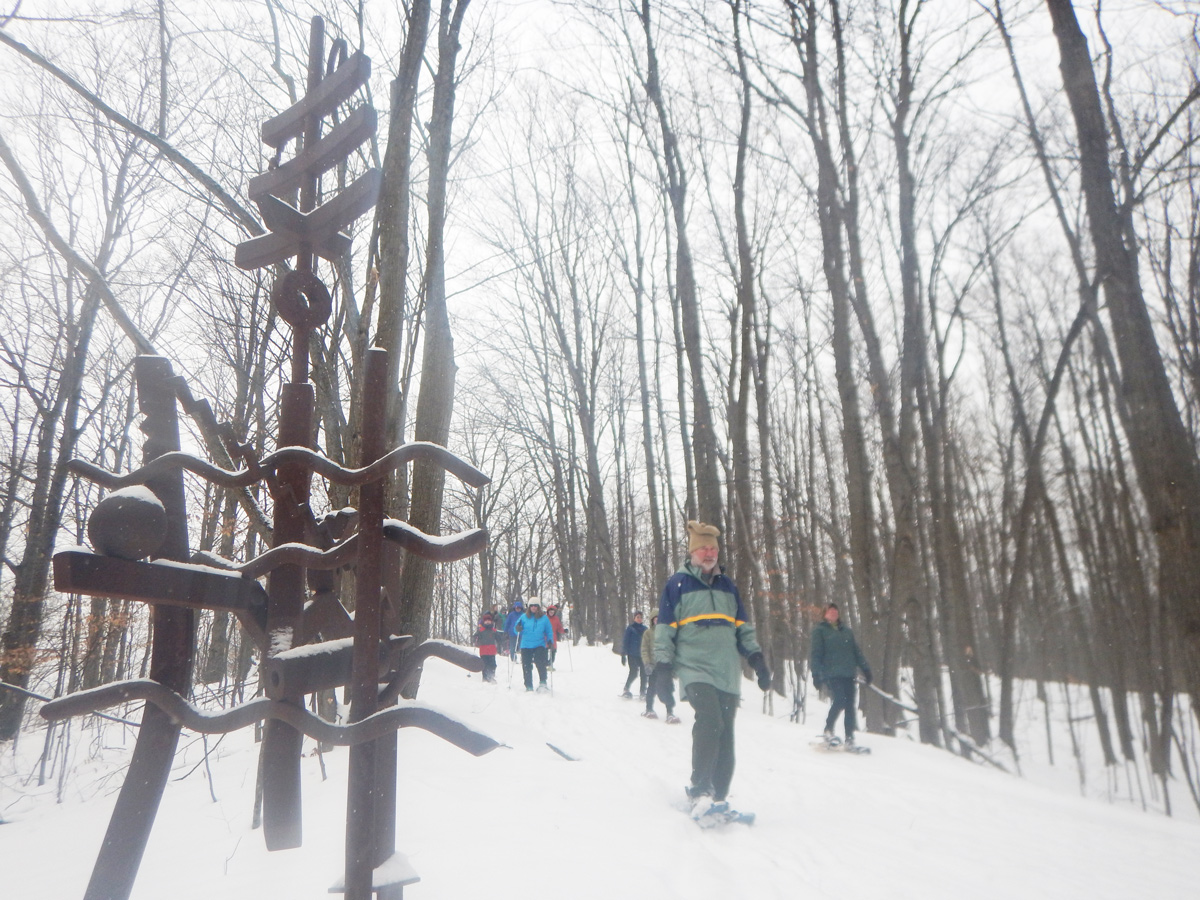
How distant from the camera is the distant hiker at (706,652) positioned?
468cm

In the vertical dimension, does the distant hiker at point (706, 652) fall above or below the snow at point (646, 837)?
above

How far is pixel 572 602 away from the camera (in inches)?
1209

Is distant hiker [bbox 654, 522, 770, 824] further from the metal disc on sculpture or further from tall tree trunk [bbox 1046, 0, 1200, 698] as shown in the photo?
the metal disc on sculpture

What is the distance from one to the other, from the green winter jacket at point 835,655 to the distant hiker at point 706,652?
396 cm

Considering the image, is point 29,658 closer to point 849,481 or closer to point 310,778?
point 310,778

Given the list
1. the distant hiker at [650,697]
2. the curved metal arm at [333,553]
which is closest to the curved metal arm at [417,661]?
the curved metal arm at [333,553]

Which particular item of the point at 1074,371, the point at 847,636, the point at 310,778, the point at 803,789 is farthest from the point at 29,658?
the point at 1074,371

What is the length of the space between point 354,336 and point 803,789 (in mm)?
5111

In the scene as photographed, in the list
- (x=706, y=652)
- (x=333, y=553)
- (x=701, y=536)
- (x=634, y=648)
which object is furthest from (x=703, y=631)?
(x=634, y=648)

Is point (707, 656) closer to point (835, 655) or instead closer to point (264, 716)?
point (264, 716)

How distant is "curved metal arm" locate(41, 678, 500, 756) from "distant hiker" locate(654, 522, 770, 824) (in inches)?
123

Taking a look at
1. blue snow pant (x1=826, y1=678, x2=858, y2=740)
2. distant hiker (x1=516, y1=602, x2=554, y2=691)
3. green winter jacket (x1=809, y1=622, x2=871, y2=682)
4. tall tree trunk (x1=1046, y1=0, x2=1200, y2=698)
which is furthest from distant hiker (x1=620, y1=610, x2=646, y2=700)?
tall tree trunk (x1=1046, y1=0, x2=1200, y2=698)

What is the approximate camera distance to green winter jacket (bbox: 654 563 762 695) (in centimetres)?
477

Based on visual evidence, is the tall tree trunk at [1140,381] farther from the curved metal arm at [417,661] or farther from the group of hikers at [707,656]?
the curved metal arm at [417,661]
